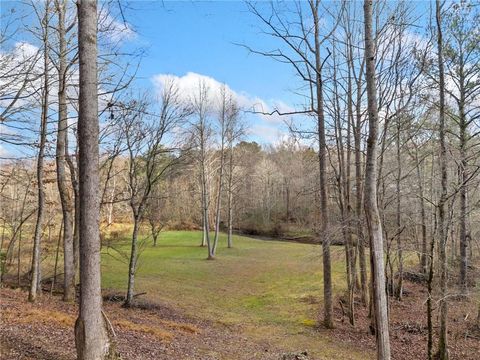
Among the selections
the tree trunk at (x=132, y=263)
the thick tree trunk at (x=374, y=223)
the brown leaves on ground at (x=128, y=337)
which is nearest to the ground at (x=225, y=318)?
the brown leaves on ground at (x=128, y=337)

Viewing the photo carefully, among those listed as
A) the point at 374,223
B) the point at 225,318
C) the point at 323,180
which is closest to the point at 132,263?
the point at 225,318

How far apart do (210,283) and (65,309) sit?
28.0ft

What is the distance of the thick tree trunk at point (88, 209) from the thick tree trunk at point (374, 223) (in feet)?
11.0

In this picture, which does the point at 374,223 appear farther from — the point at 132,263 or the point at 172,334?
the point at 132,263

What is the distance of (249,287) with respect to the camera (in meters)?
15.3

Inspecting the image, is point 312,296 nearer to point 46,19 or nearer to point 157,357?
point 157,357

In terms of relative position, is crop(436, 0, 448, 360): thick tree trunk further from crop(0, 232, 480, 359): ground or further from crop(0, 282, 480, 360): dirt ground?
crop(0, 282, 480, 360): dirt ground

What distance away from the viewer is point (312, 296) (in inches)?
533

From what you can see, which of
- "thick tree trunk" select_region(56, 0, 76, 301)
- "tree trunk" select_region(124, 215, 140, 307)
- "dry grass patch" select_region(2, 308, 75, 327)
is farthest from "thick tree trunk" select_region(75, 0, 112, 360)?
"tree trunk" select_region(124, 215, 140, 307)

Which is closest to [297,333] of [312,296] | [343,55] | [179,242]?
[312,296]

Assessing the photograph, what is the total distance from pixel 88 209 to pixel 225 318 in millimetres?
7900

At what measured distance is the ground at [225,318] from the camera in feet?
18.8

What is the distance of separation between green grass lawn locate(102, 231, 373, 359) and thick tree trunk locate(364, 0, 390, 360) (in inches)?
122

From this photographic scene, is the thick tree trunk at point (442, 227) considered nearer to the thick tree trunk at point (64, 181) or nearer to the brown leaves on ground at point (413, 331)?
the brown leaves on ground at point (413, 331)
